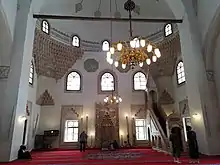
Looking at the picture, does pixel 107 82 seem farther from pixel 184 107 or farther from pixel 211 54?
pixel 211 54

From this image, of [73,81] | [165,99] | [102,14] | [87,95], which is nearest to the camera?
[165,99]

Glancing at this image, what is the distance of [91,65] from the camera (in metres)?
13.7

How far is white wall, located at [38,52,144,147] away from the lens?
41.2ft

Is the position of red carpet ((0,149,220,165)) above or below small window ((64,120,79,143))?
below

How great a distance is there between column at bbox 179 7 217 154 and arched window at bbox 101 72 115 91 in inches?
228

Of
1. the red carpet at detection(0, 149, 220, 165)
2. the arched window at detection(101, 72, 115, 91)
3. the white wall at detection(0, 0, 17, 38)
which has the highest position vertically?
the white wall at detection(0, 0, 17, 38)

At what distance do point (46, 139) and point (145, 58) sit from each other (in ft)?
26.6

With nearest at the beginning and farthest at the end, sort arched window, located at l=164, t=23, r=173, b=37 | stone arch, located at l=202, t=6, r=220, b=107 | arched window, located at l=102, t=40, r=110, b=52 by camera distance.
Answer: stone arch, located at l=202, t=6, r=220, b=107, arched window, located at l=164, t=23, r=173, b=37, arched window, located at l=102, t=40, r=110, b=52

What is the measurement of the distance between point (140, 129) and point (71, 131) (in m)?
4.20

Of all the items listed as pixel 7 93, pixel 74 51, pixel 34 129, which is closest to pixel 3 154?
pixel 7 93

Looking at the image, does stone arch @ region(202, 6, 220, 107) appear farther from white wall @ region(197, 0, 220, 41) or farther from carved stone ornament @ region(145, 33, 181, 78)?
carved stone ornament @ region(145, 33, 181, 78)

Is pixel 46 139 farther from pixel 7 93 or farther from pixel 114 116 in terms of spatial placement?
pixel 7 93

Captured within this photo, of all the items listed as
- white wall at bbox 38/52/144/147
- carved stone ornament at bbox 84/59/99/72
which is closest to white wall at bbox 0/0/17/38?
white wall at bbox 38/52/144/147

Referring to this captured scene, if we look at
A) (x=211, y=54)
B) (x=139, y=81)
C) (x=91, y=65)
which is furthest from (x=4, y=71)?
(x=139, y=81)
